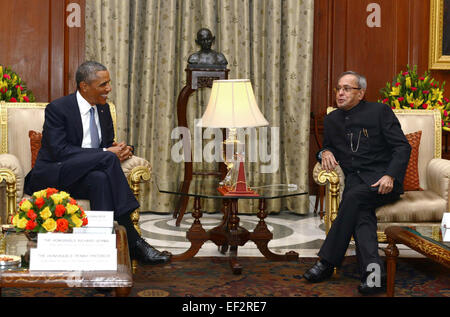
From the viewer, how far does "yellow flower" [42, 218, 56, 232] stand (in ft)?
8.09

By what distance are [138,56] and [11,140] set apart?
2100 millimetres

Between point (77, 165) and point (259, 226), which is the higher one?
point (77, 165)

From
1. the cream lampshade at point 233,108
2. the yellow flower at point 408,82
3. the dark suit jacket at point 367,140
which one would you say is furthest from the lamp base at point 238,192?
the yellow flower at point 408,82

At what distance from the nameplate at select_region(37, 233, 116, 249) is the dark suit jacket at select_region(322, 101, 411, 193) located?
1972mm

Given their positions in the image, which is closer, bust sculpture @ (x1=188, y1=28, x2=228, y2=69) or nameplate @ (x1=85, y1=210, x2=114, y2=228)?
nameplate @ (x1=85, y1=210, x2=114, y2=228)

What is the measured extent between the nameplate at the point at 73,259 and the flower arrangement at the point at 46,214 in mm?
182

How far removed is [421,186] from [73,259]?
2905 mm

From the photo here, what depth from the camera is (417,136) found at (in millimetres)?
4406

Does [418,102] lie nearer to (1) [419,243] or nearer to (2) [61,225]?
(1) [419,243]

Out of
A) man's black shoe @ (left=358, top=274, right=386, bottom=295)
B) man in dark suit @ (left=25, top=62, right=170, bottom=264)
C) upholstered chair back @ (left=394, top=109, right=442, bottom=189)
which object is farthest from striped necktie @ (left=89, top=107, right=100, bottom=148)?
upholstered chair back @ (left=394, top=109, right=442, bottom=189)

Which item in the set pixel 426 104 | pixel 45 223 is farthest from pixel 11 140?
pixel 426 104

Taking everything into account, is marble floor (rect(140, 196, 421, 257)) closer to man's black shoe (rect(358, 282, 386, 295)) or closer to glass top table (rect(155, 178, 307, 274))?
glass top table (rect(155, 178, 307, 274))

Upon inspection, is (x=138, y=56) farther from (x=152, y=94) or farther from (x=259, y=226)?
(x=259, y=226)

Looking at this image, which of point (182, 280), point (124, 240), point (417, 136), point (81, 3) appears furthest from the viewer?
point (81, 3)
